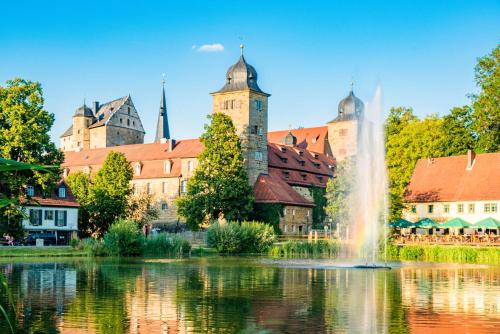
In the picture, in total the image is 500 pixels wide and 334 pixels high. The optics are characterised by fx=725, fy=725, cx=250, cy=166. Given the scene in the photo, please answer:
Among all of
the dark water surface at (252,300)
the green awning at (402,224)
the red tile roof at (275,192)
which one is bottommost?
the dark water surface at (252,300)

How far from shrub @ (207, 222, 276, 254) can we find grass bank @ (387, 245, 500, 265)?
9.76m

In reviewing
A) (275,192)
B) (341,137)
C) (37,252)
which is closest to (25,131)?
(37,252)

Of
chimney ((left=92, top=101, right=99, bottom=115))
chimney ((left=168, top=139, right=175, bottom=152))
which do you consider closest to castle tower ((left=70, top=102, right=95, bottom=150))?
chimney ((left=92, top=101, right=99, bottom=115))

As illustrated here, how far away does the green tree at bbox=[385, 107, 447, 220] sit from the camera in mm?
71938

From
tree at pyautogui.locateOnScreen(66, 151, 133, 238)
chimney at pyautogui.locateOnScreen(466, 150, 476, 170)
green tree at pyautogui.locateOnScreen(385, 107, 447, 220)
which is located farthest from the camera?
green tree at pyautogui.locateOnScreen(385, 107, 447, 220)

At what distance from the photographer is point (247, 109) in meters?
80.4

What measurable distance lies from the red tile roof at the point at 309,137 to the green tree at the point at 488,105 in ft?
134

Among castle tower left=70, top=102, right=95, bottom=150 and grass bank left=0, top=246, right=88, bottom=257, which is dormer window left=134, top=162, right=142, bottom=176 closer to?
castle tower left=70, top=102, right=95, bottom=150

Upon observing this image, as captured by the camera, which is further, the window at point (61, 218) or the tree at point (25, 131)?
the window at point (61, 218)

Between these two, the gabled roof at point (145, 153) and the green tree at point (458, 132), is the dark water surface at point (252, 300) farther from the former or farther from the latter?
the gabled roof at point (145, 153)

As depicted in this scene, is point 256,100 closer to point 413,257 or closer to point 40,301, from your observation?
point 413,257

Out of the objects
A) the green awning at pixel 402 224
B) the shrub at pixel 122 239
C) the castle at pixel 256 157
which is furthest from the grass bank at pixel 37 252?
the castle at pixel 256 157

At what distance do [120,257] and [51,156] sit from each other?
9947 millimetres

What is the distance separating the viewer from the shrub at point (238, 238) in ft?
175
